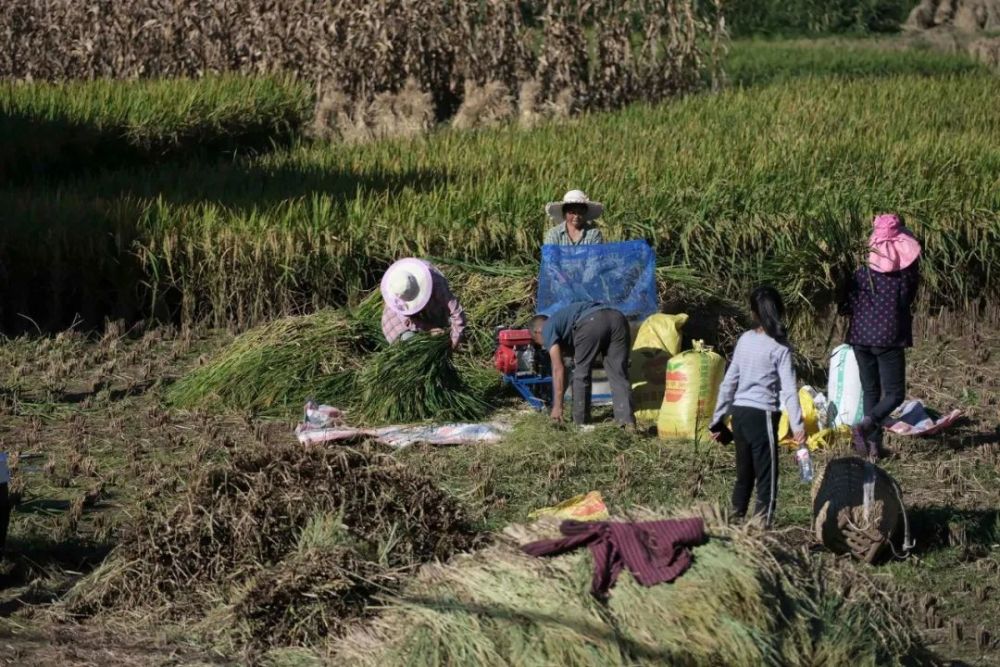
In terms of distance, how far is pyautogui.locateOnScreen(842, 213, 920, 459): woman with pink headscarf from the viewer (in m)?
9.20

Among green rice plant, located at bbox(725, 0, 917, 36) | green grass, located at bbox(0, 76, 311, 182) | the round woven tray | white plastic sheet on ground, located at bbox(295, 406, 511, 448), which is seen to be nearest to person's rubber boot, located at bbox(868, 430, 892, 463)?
the round woven tray

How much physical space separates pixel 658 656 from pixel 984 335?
794 centimetres

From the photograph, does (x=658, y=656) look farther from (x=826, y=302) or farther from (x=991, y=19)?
(x=991, y=19)

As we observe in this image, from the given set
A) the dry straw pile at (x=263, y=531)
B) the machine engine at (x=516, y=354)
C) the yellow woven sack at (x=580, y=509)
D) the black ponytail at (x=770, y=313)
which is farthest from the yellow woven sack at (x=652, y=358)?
the dry straw pile at (x=263, y=531)

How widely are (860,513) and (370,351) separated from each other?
439 cm

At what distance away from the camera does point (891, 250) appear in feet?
30.3

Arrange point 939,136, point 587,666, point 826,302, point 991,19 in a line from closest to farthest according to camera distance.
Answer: point 587,666 → point 826,302 → point 939,136 → point 991,19

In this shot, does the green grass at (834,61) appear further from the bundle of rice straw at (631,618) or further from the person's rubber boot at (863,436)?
the bundle of rice straw at (631,618)

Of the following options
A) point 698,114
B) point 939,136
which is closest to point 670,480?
point 939,136

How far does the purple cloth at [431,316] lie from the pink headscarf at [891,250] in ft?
8.22

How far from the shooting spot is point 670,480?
8648mm

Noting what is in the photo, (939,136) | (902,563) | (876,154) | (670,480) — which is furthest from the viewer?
(939,136)

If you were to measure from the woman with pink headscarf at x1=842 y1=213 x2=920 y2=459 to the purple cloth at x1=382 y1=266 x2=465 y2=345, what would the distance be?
2.42 m

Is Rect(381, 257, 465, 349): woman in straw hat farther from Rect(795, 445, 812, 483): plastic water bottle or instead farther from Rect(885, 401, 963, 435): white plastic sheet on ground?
Rect(795, 445, 812, 483): plastic water bottle
